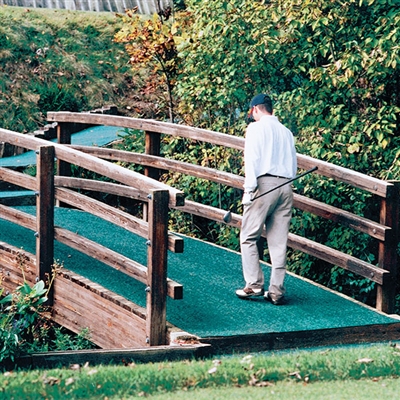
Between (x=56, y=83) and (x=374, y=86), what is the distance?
26.7ft

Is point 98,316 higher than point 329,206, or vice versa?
point 329,206

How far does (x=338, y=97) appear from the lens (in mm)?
12125

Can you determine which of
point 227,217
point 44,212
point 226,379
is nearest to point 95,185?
point 44,212

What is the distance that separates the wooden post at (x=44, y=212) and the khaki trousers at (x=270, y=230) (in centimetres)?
181

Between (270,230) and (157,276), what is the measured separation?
1.42 m

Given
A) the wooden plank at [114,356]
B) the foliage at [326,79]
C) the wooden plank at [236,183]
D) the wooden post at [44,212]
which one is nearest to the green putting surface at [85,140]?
the wooden plank at [236,183]

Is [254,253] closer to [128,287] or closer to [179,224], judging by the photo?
[128,287]

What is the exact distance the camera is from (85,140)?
15.9m

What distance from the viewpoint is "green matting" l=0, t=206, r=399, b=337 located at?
774 cm

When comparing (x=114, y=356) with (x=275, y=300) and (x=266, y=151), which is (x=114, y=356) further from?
(x=266, y=151)

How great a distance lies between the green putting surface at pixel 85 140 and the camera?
551 inches

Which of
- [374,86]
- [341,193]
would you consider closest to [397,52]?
[374,86]

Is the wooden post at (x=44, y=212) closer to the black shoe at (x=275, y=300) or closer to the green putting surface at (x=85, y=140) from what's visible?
the black shoe at (x=275, y=300)

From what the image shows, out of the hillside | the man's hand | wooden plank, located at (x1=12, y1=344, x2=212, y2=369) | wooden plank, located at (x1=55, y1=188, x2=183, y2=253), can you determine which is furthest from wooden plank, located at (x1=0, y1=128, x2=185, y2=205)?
the hillside
